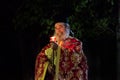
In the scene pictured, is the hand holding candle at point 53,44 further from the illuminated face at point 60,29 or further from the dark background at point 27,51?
the dark background at point 27,51

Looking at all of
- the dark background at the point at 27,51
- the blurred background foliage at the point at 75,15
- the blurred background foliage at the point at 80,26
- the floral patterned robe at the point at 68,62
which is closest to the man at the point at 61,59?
the floral patterned robe at the point at 68,62

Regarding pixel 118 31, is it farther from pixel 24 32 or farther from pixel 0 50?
pixel 0 50

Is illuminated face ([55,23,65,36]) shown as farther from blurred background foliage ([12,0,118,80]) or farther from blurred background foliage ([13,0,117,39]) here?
blurred background foliage ([13,0,117,39])

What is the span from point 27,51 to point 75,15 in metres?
2.06

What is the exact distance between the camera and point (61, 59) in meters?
7.26

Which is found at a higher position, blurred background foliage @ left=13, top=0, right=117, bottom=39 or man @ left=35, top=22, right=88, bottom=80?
blurred background foliage @ left=13, top=0, right=117, bottom=39

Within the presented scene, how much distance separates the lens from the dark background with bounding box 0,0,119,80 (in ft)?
35.5

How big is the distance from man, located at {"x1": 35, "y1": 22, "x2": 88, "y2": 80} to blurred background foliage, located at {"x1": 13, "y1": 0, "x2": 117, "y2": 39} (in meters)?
2.11

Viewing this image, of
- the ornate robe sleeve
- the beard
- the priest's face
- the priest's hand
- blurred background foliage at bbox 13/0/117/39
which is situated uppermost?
blurred background foliage at bbox 13/0/117/39

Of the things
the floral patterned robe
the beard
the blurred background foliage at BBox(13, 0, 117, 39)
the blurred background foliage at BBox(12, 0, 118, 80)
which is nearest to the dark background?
the blurred background foliage at BBox(12, 0, 118, 80)

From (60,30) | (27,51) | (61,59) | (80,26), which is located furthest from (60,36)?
(27,51)

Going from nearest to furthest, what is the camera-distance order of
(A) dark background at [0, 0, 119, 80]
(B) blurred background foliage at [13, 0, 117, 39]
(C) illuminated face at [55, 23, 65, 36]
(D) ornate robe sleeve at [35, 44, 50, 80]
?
(C) illuminated face at [55, 23, 65, 36]
(D) ornate robe sleeve at [35, 44, 50, 80]
(B) blurred background foliage at [13, 0, 117, 39]
(A) dark background at [0, 0, 119, 80]

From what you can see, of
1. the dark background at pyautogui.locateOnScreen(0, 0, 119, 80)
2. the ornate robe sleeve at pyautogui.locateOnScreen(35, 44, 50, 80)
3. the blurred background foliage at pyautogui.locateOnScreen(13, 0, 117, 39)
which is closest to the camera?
the ornate robe sleeve at pyautogui.locateOnScreen(35, 44, 50, 80)

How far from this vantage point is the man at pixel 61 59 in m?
7.25
